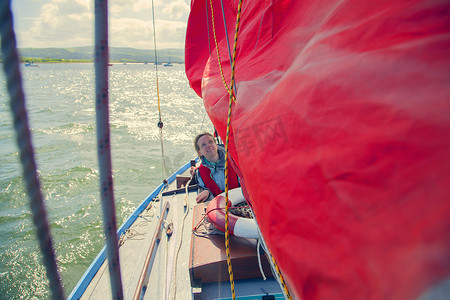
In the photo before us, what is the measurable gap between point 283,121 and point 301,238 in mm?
286

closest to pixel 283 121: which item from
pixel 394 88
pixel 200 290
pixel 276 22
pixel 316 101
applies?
pixel 316 101

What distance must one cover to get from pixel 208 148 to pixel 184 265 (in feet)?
4.24

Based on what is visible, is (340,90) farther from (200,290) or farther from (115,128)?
(115,128)

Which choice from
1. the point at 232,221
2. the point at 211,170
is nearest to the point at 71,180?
the point at 211,170

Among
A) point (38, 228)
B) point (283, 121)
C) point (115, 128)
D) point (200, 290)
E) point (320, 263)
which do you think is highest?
point (115, 128)

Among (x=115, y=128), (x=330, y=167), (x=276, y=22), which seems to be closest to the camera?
(x=330, y=167)

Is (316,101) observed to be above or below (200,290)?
above

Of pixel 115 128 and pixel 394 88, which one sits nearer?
pixel 394 88

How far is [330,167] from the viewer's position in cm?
53

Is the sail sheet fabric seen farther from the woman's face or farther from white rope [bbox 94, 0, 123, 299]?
the woman's face

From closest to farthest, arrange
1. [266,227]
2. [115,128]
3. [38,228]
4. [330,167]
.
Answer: [38,228]
[330,167]
[266,227]
[115,128]

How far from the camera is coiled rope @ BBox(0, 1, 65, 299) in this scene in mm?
356

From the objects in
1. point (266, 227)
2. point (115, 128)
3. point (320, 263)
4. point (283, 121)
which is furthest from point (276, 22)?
point (115, 128)

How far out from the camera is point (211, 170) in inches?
129
